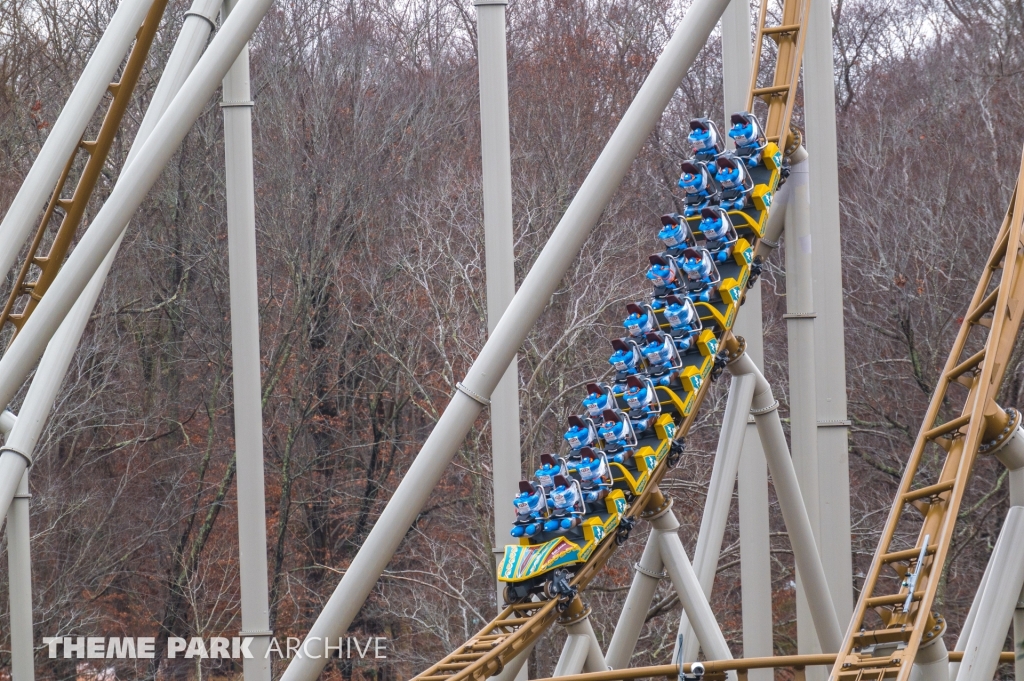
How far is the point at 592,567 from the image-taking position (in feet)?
17.8

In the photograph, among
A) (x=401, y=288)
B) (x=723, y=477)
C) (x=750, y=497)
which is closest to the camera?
(x=723, y=477)

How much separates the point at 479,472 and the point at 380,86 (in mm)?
5152

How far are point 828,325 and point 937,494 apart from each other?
7.29 feet

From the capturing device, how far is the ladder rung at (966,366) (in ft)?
16.1

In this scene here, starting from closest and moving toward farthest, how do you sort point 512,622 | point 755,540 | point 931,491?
point 931,491, point 512,622, point 755,540

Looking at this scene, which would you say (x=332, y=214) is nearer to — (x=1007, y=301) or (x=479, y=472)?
(x=479, y=472)

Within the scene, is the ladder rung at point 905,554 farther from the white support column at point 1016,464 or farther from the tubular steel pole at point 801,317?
the tubular steel pole at point 801,317

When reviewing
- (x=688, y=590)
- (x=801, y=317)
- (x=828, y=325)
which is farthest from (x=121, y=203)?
(x=828, y=325)

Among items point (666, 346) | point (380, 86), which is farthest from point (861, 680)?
point (380, 86)

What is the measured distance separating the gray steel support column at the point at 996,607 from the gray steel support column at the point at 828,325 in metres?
2.05

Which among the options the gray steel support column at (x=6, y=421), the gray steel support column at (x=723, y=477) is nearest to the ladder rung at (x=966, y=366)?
the gray steel support column at (x=723, y=477)

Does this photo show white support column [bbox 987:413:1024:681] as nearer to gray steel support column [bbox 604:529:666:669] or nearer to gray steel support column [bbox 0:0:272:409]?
gray steel support column [bbox 604:529:666:669]

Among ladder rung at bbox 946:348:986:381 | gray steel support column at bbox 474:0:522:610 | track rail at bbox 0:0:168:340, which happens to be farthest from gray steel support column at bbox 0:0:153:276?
ladder rung at bbox 946:348:986:381

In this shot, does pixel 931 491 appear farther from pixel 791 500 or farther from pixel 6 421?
pixel 6 421
